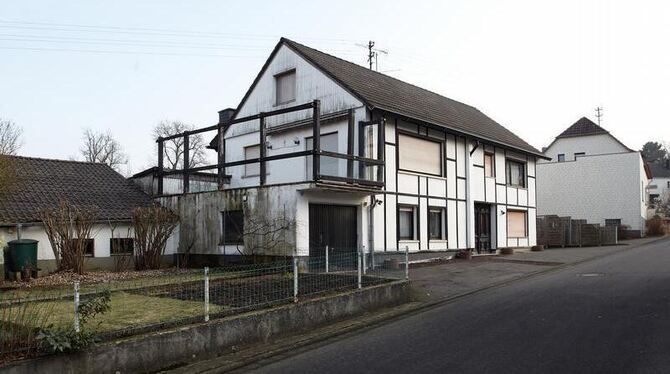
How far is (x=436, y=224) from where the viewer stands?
2061 cm

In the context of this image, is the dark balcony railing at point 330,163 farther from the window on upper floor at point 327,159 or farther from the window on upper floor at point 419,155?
the window on upper floor at point 419,155

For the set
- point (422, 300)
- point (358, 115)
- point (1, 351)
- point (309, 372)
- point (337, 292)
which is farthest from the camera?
point (358, 115)

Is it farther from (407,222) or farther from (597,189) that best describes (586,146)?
(407,222)


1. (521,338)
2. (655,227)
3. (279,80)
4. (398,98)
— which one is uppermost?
(279,80)

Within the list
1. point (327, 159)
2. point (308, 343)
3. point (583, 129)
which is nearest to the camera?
point (308, 343)

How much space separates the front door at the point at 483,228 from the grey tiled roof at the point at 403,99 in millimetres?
2846

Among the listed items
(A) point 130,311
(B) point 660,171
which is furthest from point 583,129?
(B) point 660,171

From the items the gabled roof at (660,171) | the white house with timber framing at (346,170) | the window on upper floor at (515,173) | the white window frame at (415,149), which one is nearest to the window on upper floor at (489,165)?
the white house with timber framing at (346,170)

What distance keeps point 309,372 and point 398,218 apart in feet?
39.3

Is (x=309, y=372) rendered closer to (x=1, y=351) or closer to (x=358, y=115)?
(x=1, y=351)

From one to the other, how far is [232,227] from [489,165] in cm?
1192

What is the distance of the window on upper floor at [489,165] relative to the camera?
2359 cm

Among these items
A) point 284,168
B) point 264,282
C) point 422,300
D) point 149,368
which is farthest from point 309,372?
point 284,168

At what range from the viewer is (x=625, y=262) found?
64.5 feet
